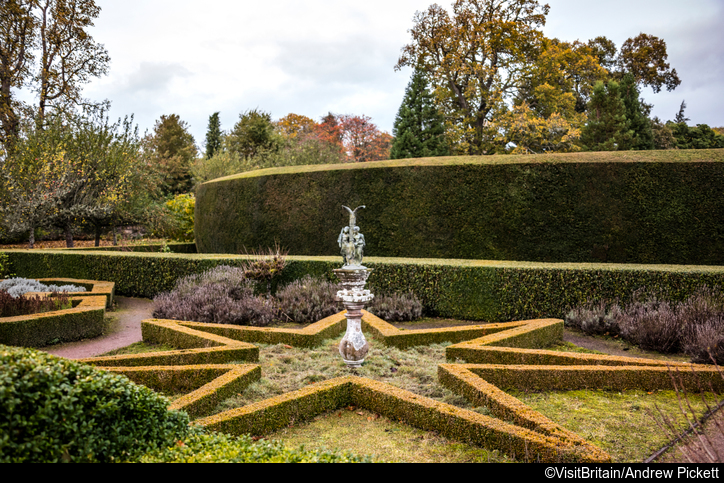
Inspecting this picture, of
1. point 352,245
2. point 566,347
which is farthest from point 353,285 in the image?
point 566,347

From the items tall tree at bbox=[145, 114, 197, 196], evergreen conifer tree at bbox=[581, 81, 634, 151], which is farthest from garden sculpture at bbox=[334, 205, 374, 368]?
tall tree at bbox=[145, 114, 197, 196]

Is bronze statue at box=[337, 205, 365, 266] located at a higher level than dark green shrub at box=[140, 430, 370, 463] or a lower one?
higher

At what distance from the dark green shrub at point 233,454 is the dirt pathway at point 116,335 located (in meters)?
4.04

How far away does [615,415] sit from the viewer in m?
3.54

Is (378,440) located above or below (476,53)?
below

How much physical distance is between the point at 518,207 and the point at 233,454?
29.4 ft

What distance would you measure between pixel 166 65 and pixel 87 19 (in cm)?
432

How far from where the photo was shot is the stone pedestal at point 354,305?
4422 millimetres

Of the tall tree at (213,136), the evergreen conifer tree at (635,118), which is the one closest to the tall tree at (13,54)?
the tall tree at (213,136)

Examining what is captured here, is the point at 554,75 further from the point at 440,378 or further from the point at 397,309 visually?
the point at 440,378

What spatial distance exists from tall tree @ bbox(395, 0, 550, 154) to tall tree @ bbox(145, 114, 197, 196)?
63.3 feet

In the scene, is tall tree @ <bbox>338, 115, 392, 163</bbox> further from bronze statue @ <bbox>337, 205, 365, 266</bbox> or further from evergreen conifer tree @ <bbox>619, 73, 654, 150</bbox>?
bronze statue @ <bbox>337, 205, 365, 266</bbox>

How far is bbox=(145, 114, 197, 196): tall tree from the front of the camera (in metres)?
32.4
